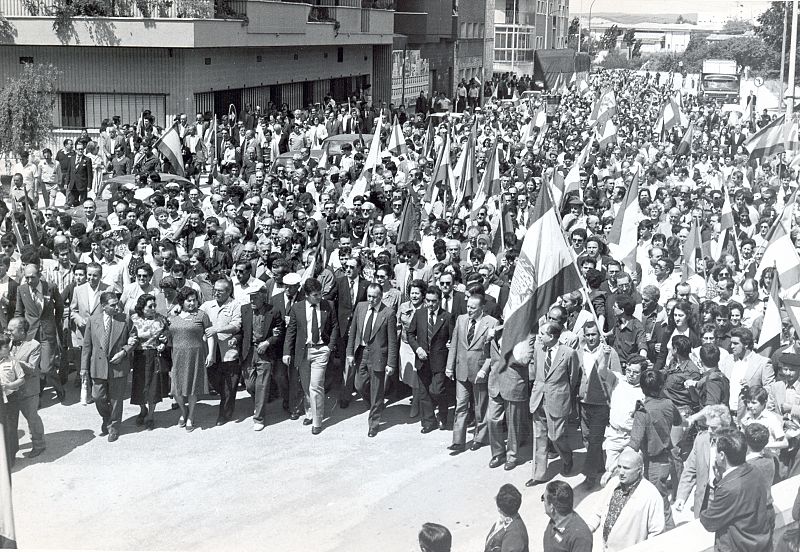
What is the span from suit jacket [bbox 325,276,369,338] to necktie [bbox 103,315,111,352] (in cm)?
230

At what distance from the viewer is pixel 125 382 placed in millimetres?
10469

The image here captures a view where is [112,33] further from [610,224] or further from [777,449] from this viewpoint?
[777,449]

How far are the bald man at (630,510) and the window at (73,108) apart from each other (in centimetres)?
2544

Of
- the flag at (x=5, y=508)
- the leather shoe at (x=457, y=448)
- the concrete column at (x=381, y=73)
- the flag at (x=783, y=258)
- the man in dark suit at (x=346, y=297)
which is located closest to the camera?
the flag at (x=5, y=508)

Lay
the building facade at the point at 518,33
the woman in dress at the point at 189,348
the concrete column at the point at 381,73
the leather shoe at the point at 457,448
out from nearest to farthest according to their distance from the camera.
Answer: the leather shoe at the point at 457,448 < the woman in dress at the point at 189,348 < the concrete column at the point at 381,73 < the building facade at the point at 518,33

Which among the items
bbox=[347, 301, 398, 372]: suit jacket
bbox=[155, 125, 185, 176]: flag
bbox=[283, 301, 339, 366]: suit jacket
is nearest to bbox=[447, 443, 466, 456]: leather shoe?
bbox=[347, 301, 398, 372]: suit jacket

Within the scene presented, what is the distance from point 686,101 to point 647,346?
121 feet

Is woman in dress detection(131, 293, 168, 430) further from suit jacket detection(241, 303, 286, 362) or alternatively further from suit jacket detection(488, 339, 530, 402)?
suit jacket detection(488, 339, 530, 402)

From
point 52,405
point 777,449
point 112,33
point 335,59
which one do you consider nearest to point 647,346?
point 777,449

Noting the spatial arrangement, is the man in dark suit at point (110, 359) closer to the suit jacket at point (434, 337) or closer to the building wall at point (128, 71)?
the suit jacket at point (434, 337)

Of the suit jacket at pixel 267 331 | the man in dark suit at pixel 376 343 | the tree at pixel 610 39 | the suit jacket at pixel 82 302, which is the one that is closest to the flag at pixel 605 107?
the man in dark suit at pixel 376 343

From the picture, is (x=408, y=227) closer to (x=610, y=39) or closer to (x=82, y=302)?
(x=82, y=302)

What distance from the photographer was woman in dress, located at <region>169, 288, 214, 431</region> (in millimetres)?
10523

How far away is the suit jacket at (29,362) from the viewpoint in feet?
31.7
